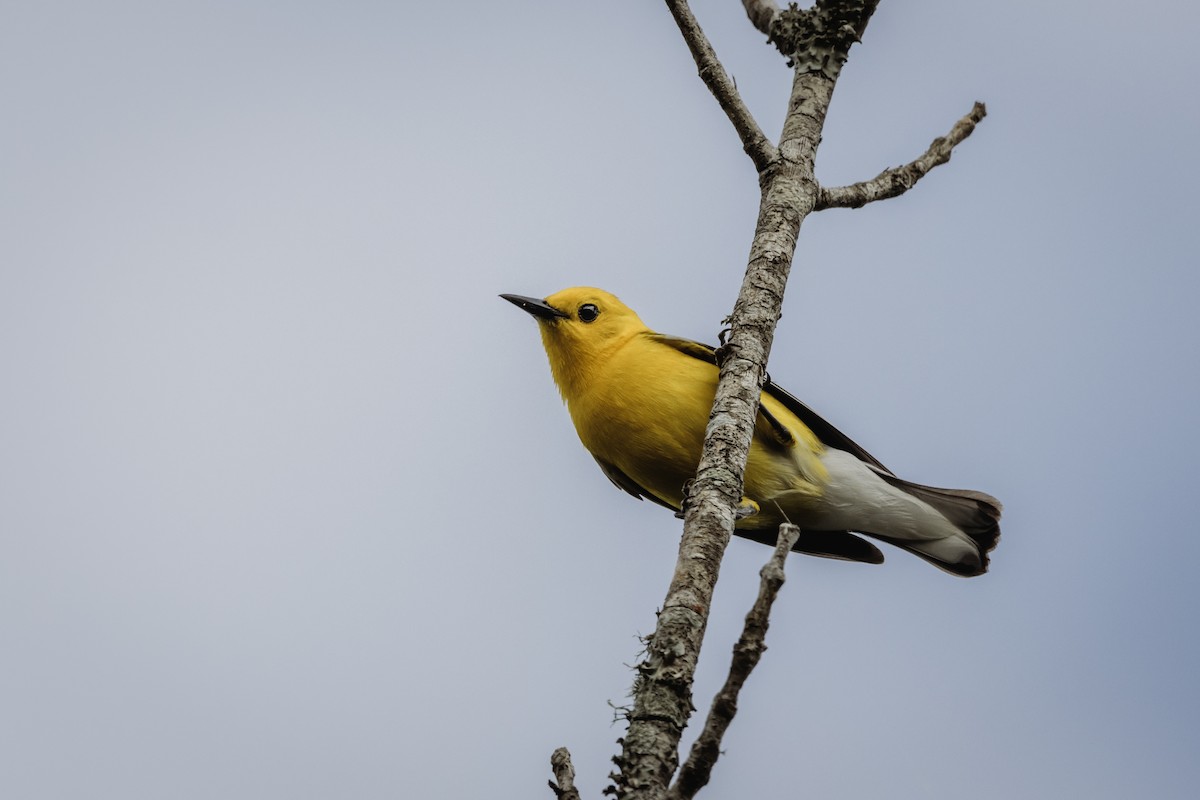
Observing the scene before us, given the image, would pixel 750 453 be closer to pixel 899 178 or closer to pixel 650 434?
pixel 650 434

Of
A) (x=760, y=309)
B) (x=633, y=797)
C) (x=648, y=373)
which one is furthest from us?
(x=648, y=373)

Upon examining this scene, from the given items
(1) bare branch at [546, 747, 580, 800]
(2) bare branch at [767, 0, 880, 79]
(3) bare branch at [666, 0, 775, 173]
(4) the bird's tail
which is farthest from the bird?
(1) bare branch at [546, 747, 580, 800]

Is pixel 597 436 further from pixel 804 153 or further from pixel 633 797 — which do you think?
pixel 633 797

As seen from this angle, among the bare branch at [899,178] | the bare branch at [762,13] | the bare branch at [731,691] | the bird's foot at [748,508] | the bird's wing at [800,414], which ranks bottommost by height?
the bare branch at [731,691]

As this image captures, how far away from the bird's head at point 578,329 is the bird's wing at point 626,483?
47cm

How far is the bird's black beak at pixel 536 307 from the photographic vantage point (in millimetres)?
6598

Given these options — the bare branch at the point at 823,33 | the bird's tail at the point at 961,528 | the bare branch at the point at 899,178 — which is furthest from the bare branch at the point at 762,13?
the bird's tail at the point at 961,528

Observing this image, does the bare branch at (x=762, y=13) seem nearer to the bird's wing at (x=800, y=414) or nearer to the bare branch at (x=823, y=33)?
the bare branch at (x=823, y=33)

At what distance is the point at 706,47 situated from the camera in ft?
15.3

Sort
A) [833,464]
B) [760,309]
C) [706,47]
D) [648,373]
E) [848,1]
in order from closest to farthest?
[760,309] → [706,47] → [848,1] → [648,373] → [833,464]

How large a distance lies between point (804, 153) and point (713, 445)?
1.74m

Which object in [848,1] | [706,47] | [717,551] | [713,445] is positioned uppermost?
[848,1]

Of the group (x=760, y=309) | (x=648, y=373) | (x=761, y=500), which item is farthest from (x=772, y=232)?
(x=761, y=500)

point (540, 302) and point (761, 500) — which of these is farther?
point (540, 302)
